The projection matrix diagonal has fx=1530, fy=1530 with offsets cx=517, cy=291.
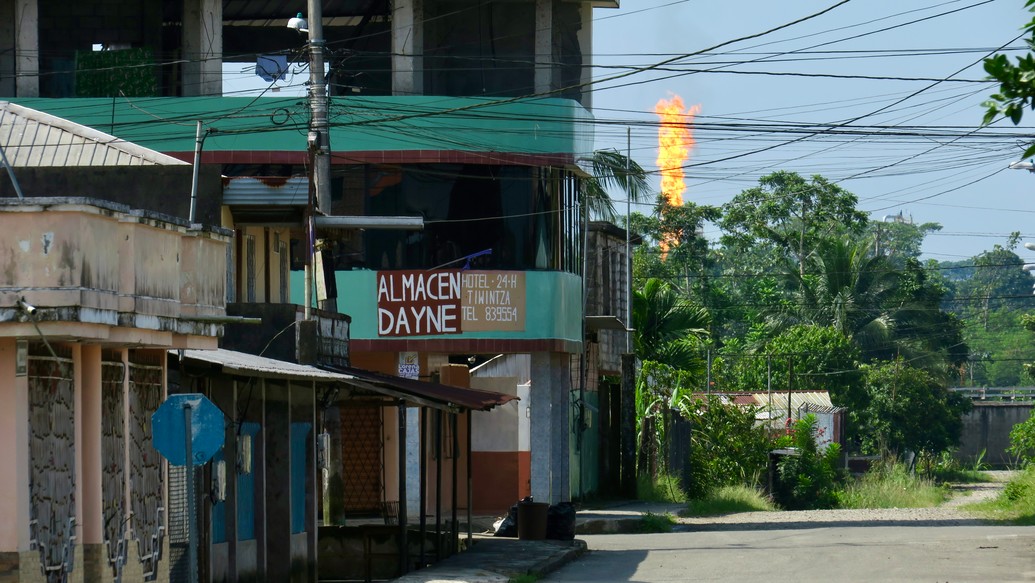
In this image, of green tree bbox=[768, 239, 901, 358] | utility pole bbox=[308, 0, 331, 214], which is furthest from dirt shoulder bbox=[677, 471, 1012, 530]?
green tree bbox=[768, 239, 901, 358]

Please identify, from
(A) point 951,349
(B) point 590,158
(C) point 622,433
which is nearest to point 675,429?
(C) point 622,433

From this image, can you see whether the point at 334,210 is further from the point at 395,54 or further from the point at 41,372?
the point at 41,372

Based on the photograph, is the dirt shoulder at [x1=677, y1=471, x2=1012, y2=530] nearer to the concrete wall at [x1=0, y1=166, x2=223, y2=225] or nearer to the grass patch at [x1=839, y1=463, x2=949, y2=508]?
the grass patch at [x1=839, y1=463, x2=949, y2=508]

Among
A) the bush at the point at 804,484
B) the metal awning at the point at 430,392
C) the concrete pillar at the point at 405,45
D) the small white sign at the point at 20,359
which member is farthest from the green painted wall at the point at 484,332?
the small white sign at the point at 20,359

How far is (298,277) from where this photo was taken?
94.7 feet

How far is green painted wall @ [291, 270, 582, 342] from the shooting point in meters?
28.7

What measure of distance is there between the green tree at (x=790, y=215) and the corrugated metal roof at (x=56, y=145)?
50163 mm

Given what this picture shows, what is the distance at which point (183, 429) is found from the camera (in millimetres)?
11852

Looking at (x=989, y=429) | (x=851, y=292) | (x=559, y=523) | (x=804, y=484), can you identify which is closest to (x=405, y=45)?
(x=559, y=523)

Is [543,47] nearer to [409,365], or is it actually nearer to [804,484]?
[409,365]

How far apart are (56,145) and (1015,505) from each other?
21.0m

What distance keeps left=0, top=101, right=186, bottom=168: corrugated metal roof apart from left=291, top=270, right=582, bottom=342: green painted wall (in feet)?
31.2

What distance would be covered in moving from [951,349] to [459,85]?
4497 cm

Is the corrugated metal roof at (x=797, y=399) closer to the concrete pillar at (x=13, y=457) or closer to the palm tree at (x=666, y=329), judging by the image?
the palm tree at (x=666, y=329)
